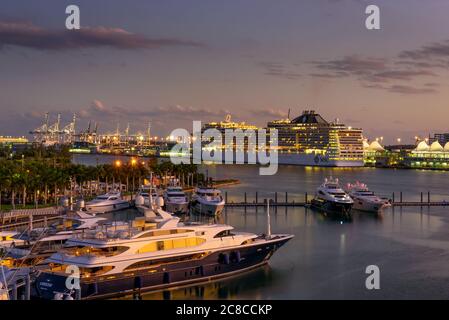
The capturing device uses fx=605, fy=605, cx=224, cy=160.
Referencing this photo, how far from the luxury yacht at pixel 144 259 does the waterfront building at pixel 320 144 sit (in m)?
73.0

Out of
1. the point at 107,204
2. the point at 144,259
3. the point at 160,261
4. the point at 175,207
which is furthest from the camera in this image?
the point at 175,207

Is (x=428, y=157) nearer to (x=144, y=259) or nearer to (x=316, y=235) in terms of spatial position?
(x=316, y=235)

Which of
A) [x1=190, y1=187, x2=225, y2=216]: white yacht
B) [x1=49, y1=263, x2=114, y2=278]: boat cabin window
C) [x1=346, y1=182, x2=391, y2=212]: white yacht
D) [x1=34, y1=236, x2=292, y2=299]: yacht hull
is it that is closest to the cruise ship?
[x1=346, y1=182, x2=391, y2=212]: white yacht

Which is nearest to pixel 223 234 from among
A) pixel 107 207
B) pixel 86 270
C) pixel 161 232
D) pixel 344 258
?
pixel 161 232

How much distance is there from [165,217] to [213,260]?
147cm

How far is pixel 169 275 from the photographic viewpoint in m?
13.0

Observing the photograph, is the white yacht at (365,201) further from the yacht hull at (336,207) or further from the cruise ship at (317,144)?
Result: the cruise ship at (317,144)

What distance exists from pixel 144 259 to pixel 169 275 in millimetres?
739

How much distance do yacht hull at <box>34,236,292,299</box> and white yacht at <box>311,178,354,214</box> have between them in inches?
542

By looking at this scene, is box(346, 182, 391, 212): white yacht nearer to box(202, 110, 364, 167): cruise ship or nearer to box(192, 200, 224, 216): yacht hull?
box(192, 200, 224, 216): yacht hull

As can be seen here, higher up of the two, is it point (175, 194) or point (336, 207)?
point (175, 194)
